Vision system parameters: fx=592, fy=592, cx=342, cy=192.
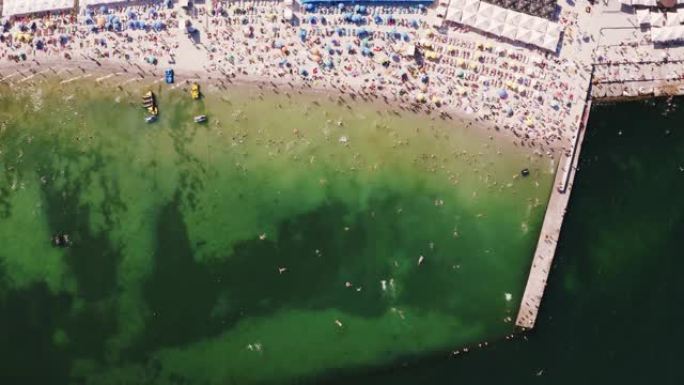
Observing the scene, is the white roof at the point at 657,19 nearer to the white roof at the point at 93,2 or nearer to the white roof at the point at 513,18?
the white roof at the point at 513,18

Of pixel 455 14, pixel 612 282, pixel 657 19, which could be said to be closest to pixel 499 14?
pixel 455 14

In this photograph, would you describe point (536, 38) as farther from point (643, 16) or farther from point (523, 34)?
point (643, 16)

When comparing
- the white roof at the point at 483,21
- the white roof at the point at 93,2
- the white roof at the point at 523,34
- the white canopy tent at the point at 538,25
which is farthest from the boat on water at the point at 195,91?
the white canopy tent at the point at 538,25

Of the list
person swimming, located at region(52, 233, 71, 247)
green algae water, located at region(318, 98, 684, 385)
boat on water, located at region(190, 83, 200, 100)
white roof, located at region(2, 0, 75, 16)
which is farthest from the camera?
person swimming, located at region(52, 233, 71, 247)

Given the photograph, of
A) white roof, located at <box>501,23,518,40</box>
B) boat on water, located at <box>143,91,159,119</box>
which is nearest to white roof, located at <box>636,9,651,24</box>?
white roof, located at <box>501,23,518,40</box>

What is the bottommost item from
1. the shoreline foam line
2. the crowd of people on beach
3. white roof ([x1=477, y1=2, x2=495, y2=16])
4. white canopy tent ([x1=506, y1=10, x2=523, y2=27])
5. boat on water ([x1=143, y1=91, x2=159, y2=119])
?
the shoreline foam line

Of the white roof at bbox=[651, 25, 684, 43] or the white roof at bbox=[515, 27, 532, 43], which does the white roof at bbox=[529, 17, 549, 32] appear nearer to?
the white roof at bbox=[515, 27, 532, 43]

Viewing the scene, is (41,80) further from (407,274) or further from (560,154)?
(560,154)
